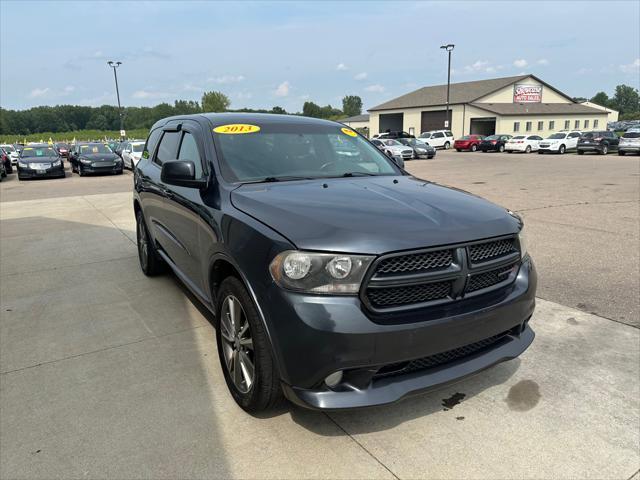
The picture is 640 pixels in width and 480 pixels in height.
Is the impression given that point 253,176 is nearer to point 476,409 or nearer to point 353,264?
point 353,264

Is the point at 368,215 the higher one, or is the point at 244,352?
the point at 368,215

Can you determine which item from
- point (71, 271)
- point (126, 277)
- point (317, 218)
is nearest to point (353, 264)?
point (317, 218)

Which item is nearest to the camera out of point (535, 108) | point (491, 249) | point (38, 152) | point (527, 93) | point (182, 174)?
point (491, 249)

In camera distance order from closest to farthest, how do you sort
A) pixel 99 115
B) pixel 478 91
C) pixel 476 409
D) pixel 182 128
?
pixel 476 409 < pixel 182 128 < pixel 478 91 < pixel 99 115

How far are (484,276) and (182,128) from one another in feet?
9.75

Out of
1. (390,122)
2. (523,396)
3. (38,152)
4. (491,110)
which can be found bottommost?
(523,396)

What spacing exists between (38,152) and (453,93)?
52.6 m

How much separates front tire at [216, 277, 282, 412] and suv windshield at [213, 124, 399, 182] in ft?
2.97

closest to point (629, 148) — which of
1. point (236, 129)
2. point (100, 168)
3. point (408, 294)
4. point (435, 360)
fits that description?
point (100, 168)

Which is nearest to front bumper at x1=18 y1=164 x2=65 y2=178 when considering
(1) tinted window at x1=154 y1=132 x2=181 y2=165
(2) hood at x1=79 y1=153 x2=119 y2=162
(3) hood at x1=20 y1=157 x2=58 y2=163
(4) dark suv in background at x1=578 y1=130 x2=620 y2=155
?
(3) hood at x1=20 y1=157 x2=58 y2=163

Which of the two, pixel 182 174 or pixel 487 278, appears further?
pixel 182 174

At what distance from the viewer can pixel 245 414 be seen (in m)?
2.88

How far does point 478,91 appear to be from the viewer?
60.2 metres

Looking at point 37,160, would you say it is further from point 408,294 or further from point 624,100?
point 624,100
